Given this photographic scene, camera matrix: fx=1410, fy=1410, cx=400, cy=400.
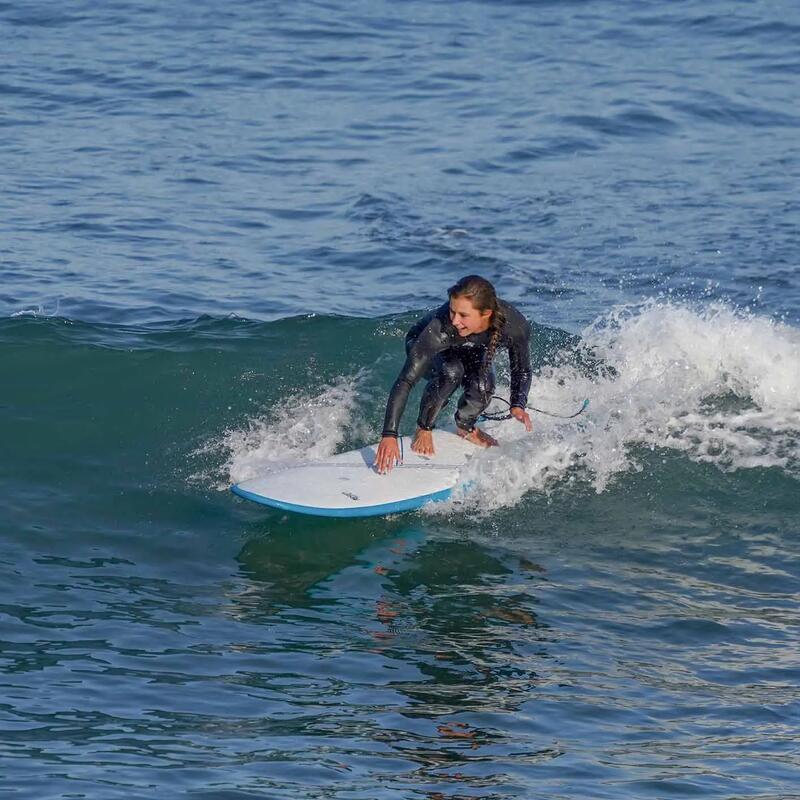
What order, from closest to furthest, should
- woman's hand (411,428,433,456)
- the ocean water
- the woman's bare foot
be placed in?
the ocean water < woman's hand (411,428,433,456) < the woman's bare foot

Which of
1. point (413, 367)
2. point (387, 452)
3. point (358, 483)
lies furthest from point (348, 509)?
point (413, 367)

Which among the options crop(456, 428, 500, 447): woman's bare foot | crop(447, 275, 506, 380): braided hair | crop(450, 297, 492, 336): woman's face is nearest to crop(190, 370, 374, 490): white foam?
crop(456, 428, 500, 447): woman's bare foot

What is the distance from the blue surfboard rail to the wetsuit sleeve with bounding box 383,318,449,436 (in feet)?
1.85

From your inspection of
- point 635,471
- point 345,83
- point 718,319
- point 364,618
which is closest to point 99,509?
point 364,618

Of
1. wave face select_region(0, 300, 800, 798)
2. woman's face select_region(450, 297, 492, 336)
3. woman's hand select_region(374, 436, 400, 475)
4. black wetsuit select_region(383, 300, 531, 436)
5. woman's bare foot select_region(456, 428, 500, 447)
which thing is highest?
→ woman's face select_region(450, 297, 492, 336)

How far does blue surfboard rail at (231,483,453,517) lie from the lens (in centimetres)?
962

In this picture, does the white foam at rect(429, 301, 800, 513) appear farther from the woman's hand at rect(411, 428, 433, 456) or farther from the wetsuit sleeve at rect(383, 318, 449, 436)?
the wetsuit sleeve at rect(383, 318, 449, 436)

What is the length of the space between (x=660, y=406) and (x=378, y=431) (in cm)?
Result: 246

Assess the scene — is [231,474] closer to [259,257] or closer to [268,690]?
[268,690]

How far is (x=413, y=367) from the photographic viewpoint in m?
9.59

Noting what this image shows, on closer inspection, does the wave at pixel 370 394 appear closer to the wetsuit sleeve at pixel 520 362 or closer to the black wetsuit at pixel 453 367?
the black wetsuit at pixel 453 367

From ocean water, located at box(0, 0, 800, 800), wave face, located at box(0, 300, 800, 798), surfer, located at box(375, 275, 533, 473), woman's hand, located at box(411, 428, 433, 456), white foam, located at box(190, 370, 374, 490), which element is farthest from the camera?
white foam, located at box(190, 370, 374, 490)

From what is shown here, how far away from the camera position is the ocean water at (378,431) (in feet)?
23.8

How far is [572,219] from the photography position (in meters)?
17.8
